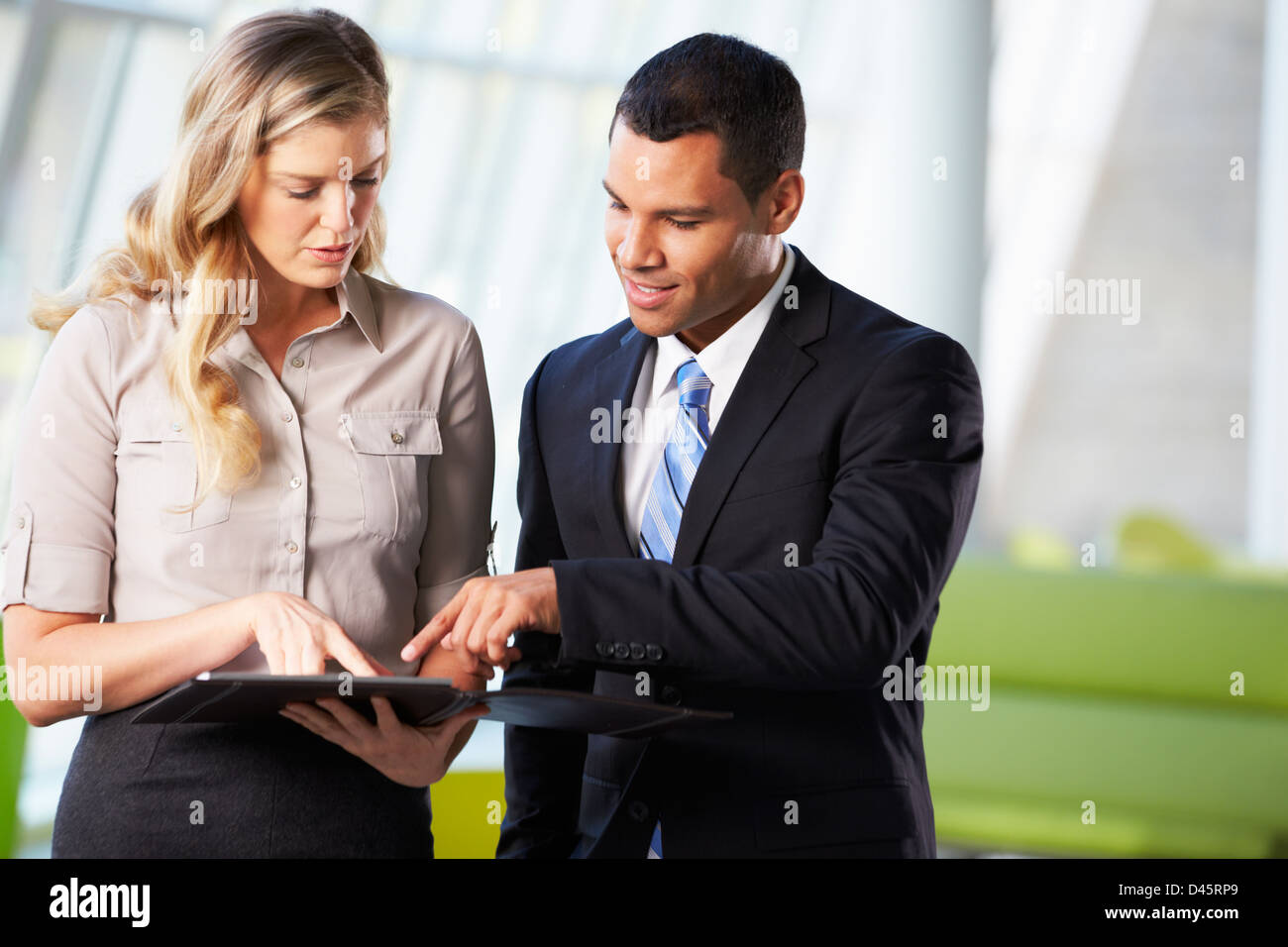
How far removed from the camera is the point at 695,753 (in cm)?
184

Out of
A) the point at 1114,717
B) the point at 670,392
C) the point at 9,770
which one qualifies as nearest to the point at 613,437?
the point at 670,392

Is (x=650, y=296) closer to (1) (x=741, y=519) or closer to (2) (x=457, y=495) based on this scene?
(1) (x=741, y=519)

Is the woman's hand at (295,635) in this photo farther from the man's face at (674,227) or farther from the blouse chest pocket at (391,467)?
the man's face at (674,227)

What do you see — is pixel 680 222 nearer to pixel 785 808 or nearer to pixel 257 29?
pixel 257 29

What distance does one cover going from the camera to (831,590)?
169cm

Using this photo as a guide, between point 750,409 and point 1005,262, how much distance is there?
9.16 metres

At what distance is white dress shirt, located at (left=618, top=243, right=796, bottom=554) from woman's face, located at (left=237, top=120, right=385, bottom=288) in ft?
1.61

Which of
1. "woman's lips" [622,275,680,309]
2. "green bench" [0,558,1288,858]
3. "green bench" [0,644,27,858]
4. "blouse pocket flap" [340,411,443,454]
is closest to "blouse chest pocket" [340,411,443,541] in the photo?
"blouse pocket flap" [340,411,443,454]

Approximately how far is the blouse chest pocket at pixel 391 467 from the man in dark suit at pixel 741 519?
21cm

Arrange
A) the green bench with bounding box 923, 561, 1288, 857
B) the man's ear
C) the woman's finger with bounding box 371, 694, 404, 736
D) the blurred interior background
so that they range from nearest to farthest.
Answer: the woman's finger with bounding box 371, 694, 404, 736 < the man's ear < the green bench with bounding box 923, 561, 1288, 857 < the blurred interior background

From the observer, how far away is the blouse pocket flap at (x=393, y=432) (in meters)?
1.90

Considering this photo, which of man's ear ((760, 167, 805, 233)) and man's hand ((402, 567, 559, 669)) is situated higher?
man's ear ((760, 167, 805, 233))

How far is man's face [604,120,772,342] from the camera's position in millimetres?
1845

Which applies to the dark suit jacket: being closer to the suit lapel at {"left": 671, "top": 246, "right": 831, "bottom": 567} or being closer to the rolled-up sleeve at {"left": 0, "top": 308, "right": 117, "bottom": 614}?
the suit lapel at {"left": 671, "top": 246, "right": 831, "bottom": 567}
